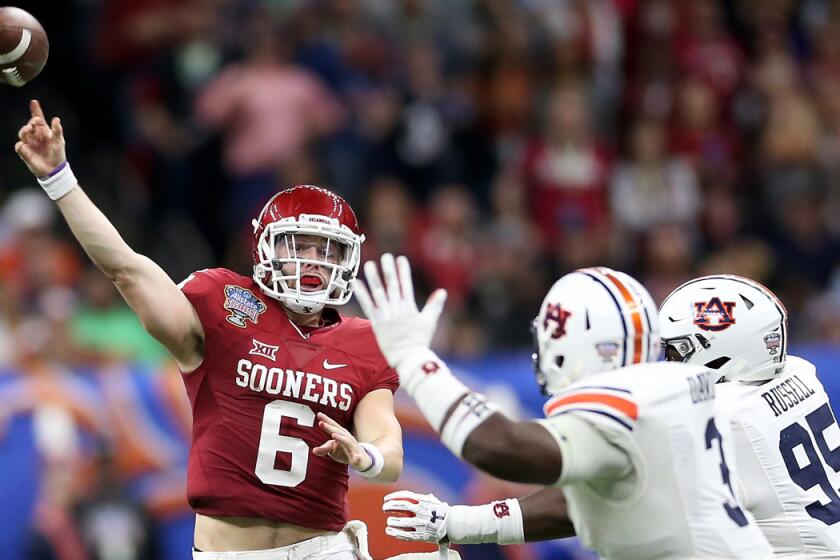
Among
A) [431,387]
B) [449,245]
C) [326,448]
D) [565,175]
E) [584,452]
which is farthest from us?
[565,175]

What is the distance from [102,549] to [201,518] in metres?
3.21

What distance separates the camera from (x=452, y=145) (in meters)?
11.1

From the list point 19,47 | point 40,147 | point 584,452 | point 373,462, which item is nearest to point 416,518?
point 373,462

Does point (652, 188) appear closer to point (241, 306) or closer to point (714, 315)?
point (714, 315)

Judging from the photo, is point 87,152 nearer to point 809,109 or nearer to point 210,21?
point 210,21

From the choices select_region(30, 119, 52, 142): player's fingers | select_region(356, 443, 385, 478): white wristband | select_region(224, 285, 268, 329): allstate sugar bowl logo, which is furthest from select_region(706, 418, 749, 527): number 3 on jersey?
select_region(30, 119, 52, 142): player's fingers

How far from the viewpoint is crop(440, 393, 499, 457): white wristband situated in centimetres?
400

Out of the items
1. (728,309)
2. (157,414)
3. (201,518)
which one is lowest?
(201,518)


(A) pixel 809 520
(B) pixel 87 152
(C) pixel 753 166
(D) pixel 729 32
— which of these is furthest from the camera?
(D) pixel 729 32

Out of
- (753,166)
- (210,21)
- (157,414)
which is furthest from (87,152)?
(753,166)

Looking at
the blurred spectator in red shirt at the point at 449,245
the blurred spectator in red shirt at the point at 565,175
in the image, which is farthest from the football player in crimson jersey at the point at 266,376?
the blurred spectator in red shirt at the point at 565,175

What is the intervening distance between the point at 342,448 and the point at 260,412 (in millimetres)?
454

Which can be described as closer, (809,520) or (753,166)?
(809,520)

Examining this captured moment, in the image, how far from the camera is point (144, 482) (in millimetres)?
8047
